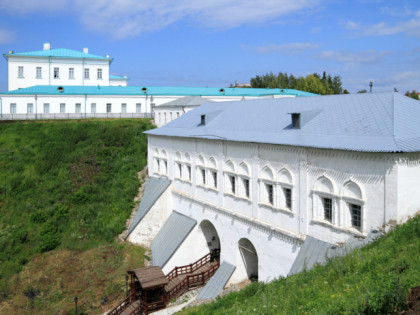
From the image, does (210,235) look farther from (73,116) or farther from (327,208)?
(73,116)

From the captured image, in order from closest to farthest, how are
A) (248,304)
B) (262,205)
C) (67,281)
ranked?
(248,304) < (262,205) < (67,281)

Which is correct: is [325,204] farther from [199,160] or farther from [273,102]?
[199,160]

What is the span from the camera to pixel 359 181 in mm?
13547

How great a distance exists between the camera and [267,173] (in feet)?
58.9

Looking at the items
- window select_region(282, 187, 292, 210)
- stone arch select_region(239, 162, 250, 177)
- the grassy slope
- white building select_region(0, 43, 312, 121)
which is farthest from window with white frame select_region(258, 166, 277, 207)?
white building select_region(0, 43, 312, 121)

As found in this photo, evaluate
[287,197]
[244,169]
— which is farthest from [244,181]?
[287,197]

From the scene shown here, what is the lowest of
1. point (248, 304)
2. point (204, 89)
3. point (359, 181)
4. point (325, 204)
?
point (248, 304)

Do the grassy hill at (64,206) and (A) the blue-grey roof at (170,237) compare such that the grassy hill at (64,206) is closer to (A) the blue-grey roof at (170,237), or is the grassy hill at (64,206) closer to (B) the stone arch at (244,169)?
(A) the blue-grey roof at (170,237)

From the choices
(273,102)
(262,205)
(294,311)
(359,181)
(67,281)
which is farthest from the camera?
(67,281)

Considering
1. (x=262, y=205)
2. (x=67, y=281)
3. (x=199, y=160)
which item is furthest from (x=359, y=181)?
(x=67, y=281)

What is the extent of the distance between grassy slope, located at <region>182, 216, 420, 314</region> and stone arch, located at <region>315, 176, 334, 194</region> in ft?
9.76

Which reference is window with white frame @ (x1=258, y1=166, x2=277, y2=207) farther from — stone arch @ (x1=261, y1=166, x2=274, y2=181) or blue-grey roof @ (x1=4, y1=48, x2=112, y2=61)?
blue-grey roof @ (x1=4, y1=48, x2=112, y2=61)

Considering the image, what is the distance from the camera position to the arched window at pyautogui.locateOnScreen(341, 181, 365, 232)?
13625 mm

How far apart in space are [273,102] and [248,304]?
12557 mm
